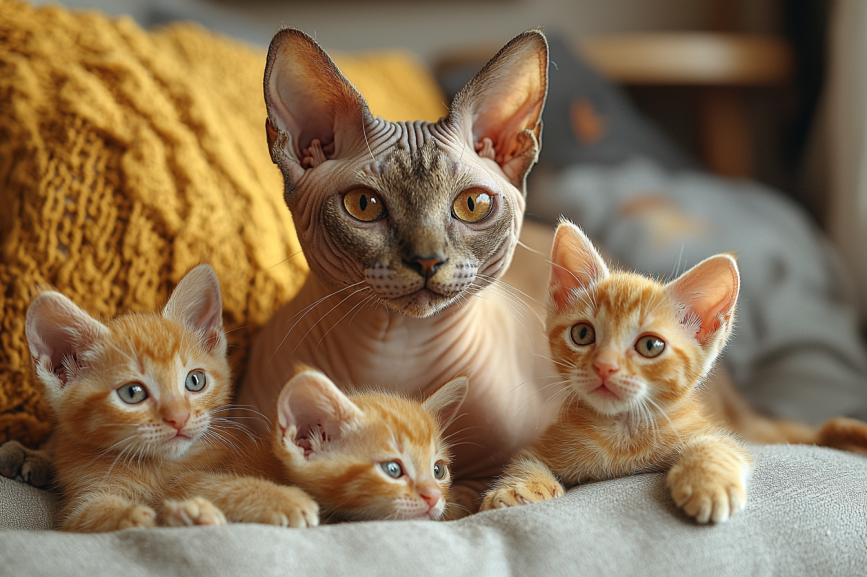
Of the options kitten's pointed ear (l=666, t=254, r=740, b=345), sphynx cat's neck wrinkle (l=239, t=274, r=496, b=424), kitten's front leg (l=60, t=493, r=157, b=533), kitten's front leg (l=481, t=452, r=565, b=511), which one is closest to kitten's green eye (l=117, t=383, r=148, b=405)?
kitten's front leg (l=60, t=493, r=157, b=533)

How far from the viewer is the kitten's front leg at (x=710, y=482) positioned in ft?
2.31

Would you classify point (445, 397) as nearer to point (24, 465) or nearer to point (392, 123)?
point (392, 123)

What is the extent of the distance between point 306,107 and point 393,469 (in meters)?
0.50

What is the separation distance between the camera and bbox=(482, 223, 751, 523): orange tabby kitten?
76 cm

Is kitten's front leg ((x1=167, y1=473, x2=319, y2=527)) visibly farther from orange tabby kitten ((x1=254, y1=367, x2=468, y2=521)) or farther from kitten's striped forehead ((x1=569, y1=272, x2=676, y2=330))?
kitten's striped forehead ((x1=569, y1=272, x2=676, y2=330))

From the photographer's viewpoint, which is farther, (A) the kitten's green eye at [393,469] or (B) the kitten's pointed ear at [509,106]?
(B) the kitten's pointed ear at [509,106]

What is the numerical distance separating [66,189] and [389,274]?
1.96 ft

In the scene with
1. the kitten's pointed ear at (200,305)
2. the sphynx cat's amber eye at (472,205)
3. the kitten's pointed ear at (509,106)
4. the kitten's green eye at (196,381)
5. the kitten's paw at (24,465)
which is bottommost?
the kitten's paw at (24,465)

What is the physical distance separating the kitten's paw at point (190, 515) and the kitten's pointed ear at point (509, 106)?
22.2 inches

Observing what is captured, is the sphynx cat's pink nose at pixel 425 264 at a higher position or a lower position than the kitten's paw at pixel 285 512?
higher

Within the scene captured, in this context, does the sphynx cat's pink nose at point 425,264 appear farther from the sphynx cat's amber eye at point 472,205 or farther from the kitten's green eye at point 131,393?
the kitten's green eye at point 131,393

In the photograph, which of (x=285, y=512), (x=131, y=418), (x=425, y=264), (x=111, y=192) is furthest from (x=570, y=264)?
(x=111, y=192)

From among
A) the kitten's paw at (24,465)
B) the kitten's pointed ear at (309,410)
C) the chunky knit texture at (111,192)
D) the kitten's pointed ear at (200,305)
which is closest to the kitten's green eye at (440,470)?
the kitten's pointed ear at (309,410)

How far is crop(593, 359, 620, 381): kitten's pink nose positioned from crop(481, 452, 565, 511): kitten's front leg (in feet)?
0.53
